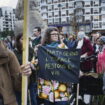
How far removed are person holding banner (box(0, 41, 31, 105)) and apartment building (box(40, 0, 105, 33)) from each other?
291 feet

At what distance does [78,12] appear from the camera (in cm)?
9888

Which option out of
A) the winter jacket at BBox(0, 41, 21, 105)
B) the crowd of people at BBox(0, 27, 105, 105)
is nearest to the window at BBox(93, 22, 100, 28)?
the crowd of people at BBox(0, 27, 105, 105)

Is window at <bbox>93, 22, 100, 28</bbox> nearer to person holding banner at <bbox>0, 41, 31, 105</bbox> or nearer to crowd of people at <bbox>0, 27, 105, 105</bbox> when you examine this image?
crowd of people at <bbox>0, 27, 105, 105</bbox>

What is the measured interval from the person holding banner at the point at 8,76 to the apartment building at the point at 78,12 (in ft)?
291

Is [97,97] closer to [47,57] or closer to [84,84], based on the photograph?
[84,84]

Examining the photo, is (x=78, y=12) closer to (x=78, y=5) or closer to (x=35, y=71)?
(x=78, y=5)

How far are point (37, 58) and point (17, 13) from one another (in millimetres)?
5852

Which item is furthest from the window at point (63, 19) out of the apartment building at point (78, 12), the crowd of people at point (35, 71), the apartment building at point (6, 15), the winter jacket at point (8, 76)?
the winter jacket at point (8, 76)

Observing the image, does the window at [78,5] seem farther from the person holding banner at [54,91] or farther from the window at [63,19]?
the person holding banner at [54,91]

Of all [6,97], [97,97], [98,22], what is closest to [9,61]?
[6,97]

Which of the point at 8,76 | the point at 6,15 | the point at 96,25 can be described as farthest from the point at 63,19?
the point at 8,76

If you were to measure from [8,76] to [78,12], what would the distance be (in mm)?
96835

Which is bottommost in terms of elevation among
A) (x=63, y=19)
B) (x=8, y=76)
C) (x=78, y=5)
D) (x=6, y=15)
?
(x=63, y=19)

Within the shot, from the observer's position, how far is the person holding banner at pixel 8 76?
2994mm
